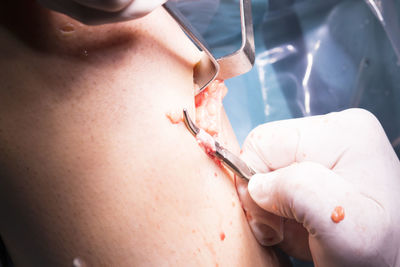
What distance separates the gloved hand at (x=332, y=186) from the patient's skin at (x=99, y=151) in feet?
0.42

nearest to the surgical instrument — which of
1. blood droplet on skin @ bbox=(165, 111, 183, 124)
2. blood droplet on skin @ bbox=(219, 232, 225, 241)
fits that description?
blood droplet on skin @ bbox=(165, 111, 183, 124)

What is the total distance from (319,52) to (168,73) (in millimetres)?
827

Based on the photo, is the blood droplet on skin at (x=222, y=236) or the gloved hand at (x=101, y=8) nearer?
the gloved hand at (x=101, y=8)

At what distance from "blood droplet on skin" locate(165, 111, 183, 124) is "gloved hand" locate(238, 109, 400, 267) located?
0.62 feet

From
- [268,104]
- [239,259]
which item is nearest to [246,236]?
[239,259]

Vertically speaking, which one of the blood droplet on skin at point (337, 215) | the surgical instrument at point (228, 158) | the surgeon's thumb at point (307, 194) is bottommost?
the blood droplet on skin at point (337, 215)

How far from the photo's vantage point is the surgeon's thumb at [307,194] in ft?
1.79

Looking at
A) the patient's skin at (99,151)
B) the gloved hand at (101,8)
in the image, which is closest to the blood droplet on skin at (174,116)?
the patient's skin at (99,151)

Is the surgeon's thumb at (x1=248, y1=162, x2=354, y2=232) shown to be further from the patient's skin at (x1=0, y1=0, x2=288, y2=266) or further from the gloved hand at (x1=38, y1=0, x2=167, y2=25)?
the gloved hand at (x1=38, y1=0, x2=167, y2=25)

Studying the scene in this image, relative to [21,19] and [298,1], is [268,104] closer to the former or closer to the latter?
[298,1]

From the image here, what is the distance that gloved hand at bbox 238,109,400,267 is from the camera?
0.55m

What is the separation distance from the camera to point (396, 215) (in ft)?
1.97

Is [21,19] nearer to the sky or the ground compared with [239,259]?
nearer to the sky

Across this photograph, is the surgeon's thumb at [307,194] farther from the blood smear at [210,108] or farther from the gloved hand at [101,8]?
the gloved hand at [101,8]
